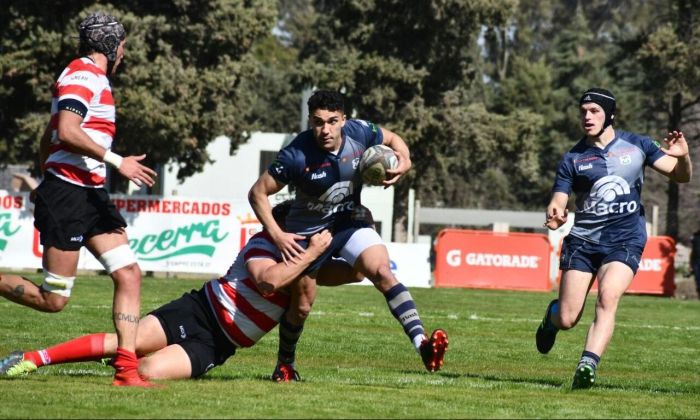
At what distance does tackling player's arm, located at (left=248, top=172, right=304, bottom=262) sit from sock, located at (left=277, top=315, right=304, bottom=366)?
27.0 inches

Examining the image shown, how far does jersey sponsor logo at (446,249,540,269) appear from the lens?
3002 centimetres

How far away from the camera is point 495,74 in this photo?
81.1 meters

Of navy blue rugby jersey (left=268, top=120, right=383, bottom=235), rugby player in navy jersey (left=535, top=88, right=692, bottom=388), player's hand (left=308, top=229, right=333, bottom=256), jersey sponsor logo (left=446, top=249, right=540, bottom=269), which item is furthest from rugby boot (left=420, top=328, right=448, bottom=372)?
jersey sponsor logo (left=446, top=249, right=540, bottom=269)

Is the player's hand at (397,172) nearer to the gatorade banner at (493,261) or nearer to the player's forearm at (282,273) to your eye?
the player's forearm at (282,273)

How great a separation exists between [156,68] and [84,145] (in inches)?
1062

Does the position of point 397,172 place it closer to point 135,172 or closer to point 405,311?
point 405,311

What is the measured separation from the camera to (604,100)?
31.1ft

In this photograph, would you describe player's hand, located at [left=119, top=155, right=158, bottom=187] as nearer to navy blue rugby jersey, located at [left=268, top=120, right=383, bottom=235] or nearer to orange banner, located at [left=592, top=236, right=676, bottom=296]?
navy blue rugby jersey, located at [left=268, top=120, right=383, bottom=235]

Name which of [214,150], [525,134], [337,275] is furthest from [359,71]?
[337,275]

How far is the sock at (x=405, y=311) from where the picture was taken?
27.1 feet

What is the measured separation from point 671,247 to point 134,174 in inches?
974

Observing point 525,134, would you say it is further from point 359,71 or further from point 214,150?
point 214,150

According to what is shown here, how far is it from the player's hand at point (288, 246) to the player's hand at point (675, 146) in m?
3.10

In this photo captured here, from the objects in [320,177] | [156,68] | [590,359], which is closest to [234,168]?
[156,68]
